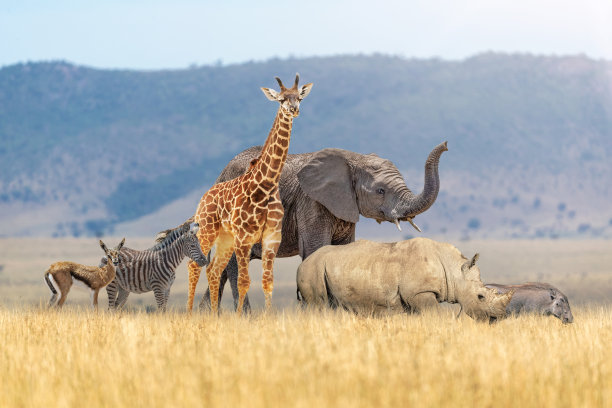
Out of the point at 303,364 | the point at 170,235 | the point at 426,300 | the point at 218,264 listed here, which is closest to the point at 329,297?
the point at 426,300

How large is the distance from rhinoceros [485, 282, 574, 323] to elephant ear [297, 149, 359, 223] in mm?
3117

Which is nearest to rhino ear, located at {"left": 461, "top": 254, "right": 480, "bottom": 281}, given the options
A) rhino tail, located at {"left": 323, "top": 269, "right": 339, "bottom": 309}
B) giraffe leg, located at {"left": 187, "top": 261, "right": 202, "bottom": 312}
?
rhino tail, located at {"left": 323, "top": 269, "right": 339, "bottom": 309}

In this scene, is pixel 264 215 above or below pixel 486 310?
above

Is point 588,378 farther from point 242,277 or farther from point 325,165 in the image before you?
point 325,165

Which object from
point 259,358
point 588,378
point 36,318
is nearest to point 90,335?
point 36,318

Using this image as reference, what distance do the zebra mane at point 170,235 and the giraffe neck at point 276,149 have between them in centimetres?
228

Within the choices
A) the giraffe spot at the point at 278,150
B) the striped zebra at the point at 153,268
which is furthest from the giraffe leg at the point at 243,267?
the striped zebra at the point at 153,268

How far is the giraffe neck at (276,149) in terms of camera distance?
436 inches

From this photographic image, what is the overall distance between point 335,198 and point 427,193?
5.69 feet

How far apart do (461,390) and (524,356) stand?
5.85 feet

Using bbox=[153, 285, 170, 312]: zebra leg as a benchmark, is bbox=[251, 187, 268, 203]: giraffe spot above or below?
above

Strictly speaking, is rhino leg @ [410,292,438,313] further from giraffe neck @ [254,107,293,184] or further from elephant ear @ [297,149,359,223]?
elephant ear @ [297,149,359,223]

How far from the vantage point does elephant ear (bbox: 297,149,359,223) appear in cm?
1429

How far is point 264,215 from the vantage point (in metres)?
11.2
